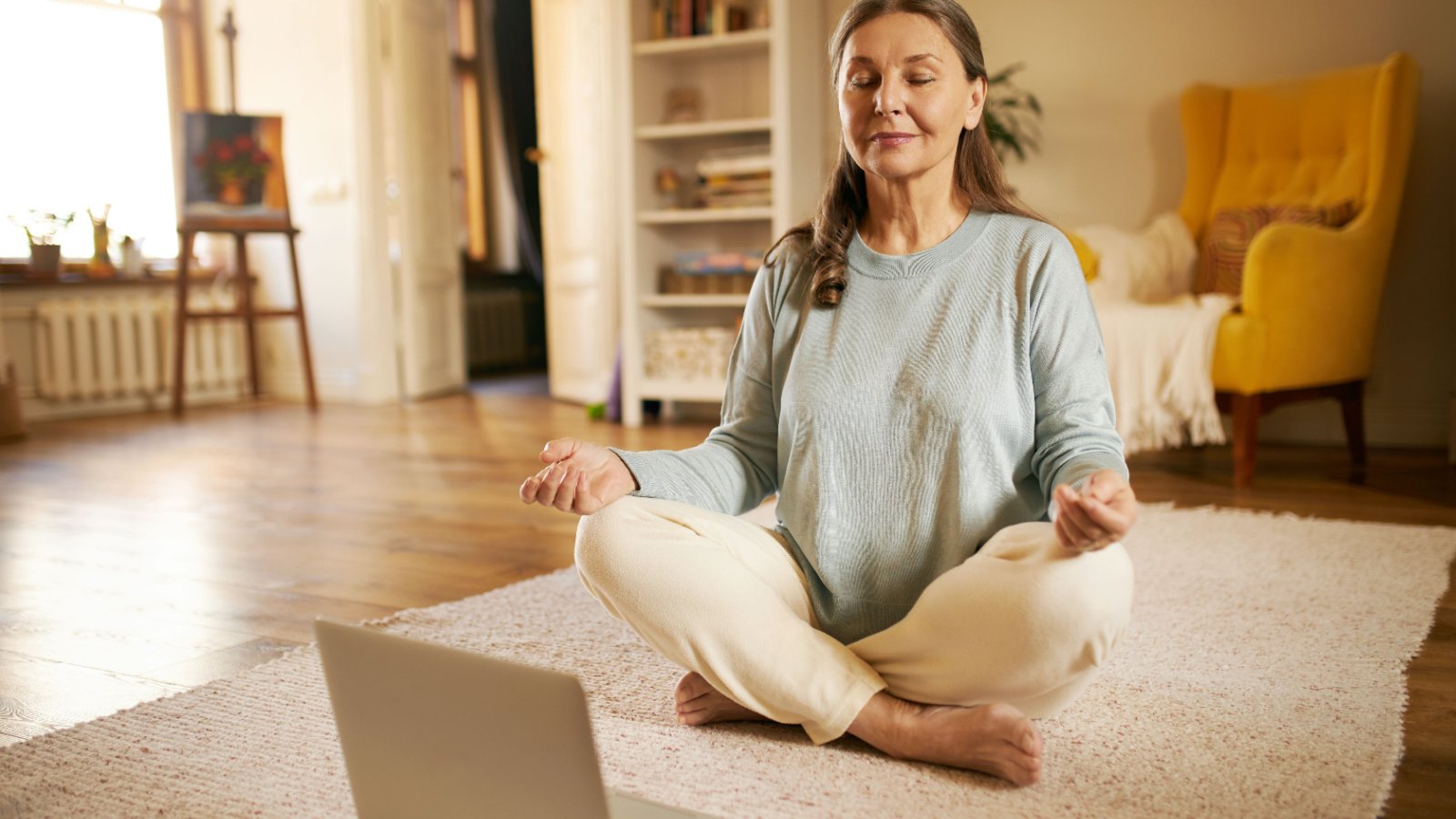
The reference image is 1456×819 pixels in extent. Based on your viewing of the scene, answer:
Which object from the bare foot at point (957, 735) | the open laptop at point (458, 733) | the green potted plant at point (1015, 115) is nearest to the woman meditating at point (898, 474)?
the bare foot at point (957, 735)

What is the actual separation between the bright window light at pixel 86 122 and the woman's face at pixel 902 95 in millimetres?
4459

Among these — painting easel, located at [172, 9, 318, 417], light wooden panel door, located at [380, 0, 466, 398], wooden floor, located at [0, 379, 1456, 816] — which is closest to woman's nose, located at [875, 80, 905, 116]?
wooden floor, located at [0, 379, 1456, 816]

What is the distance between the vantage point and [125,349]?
5.01 meters

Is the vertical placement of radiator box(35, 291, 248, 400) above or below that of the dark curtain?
below

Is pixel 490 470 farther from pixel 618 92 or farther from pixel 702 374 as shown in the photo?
pixel 618 92

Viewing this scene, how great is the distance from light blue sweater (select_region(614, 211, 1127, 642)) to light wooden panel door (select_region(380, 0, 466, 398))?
4298 mm

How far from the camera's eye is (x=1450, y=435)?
3209mm

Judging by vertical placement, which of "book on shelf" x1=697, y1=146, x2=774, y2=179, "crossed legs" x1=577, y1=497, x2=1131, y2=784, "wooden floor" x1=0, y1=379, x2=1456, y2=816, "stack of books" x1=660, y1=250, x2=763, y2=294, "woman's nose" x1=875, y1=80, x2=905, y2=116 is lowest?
"wooden floor" x1=0, y1=379, x2=1456, y2=816

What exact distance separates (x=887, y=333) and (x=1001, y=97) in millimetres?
2908

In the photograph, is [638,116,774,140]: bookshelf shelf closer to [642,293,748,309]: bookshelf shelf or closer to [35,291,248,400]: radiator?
[642,293,748,309]: bookshelf shelf

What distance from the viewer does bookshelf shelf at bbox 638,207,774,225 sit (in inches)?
161

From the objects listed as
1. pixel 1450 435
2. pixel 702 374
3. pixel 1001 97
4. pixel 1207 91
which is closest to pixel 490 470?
pixel 702 374

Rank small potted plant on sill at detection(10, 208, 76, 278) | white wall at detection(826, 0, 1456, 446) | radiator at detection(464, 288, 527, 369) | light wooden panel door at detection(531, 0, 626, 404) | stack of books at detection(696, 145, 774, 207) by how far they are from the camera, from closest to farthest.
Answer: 1. white wall at detection(826, 0, 1456, 446)
2. stack of books at detection(696, 145, 774, 207)
3. small potted plant on sill at detection(10, 208, 76, 278)
4. light wooden panel door at detection(531, 0, 626, 404)
5. radiator at detection(464, 288, 527, 369)

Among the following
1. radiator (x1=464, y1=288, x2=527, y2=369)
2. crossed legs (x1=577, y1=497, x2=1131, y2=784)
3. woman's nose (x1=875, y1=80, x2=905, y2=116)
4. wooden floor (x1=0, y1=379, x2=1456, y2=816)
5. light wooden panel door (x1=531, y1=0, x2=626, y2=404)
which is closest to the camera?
crossed legs (x1=577, y1=497, x2=1131, y2=784)
